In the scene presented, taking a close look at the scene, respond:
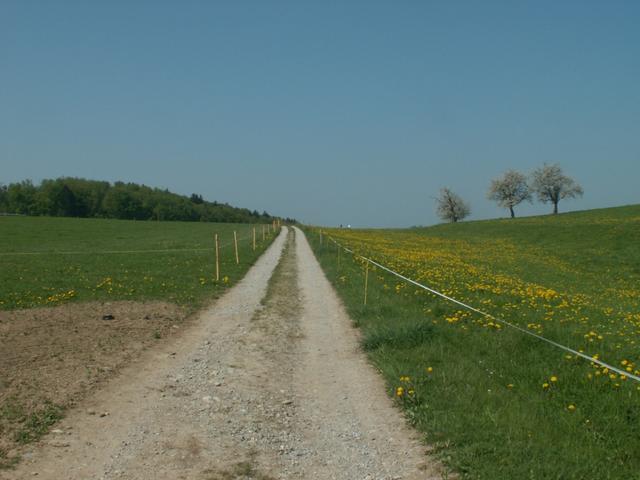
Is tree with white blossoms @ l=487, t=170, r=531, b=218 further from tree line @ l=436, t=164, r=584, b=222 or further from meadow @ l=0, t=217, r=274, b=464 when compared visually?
meadow @ l=0, t=217, r=274, b=464

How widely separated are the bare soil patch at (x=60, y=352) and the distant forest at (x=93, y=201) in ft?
436

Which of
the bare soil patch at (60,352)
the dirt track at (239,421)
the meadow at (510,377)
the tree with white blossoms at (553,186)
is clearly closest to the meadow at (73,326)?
the bare soil patch at (60,352)

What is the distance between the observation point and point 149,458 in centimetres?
518

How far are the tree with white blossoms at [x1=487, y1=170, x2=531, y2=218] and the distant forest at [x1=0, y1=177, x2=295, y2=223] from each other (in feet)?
Result: 302

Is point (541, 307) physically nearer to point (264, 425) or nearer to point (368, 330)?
point (368, 330)

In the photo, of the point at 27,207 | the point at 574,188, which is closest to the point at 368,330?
the point at 574,188

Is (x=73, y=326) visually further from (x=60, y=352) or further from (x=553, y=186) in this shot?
(x=553, y=186)

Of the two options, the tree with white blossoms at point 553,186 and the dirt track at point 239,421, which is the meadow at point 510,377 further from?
the tree with white blossoms at point 553,186

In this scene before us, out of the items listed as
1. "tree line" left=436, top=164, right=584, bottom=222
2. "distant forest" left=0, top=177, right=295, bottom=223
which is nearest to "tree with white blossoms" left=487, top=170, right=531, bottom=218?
"tree line" left=436, top=164, right=584, bottom=222

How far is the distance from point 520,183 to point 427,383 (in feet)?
364

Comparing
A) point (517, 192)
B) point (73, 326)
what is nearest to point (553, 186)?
point (517, 192)

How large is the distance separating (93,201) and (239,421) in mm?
151538

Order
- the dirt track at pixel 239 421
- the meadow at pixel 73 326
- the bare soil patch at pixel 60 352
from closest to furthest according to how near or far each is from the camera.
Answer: the dirt track at pixel 239 421 → the bare soil patch at pixel 60 352 → the meadow at pixel 73 326

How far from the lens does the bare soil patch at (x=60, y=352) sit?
244 inches
